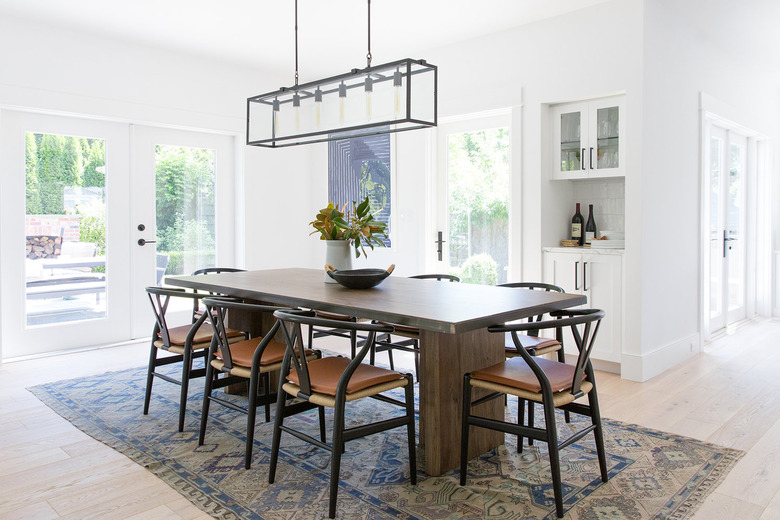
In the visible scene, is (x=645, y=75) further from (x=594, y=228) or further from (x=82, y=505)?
(x=82, y=505)

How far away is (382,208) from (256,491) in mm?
3719

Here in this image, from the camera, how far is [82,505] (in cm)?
231

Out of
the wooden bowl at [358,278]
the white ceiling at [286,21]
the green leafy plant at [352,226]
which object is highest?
the white ceiling at [286,21]

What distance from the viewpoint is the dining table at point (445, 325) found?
7.60ft

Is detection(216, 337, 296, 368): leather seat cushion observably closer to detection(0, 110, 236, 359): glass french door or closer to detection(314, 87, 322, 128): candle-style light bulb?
detection(314, 87, 322, 128): candle-style light bulb

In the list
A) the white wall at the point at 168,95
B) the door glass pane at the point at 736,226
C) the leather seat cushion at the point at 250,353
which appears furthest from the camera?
the door glass pane at the point at 736,226

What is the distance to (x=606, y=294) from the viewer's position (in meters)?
4.32

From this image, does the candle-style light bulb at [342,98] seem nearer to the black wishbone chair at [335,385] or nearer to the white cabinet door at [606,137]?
the black wishbone chair at [335,385]

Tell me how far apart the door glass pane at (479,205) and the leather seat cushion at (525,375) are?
8.12 feet

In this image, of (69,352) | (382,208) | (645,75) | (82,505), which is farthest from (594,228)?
(69,352)

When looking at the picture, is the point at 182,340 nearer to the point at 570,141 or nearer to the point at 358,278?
the point at 358,278

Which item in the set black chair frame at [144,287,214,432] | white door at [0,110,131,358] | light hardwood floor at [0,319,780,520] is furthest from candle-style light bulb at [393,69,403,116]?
white door at [0,110,131,358]

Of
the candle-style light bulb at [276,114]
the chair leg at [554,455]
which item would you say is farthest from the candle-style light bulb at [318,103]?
the chair leg at [554,455]

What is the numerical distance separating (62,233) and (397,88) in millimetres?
3481
